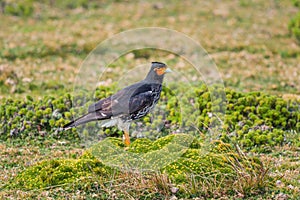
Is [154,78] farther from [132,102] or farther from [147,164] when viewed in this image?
[147,164]

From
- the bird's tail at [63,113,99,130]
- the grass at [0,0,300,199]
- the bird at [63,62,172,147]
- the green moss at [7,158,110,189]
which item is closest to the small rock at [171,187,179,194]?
the grass at [0,0,300,199]

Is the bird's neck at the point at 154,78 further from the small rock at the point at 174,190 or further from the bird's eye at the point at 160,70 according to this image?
the small rock at the point at 174,190

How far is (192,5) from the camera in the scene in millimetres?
20000

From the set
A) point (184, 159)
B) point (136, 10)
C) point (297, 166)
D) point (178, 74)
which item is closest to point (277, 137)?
point (297, 166)

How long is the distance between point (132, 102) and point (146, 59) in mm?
7881

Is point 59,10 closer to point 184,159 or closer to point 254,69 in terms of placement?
point 254,69

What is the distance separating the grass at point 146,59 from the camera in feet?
23.4

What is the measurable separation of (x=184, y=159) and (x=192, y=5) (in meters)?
13.3

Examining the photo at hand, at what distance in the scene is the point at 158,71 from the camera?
722 cm

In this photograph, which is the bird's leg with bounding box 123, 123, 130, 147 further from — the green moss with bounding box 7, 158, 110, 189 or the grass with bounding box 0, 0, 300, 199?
the grass with bounding box 0, 0, 300, 199

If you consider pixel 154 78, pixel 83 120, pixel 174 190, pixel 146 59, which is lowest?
pixel 174 190

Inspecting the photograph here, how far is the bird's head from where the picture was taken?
7.19m

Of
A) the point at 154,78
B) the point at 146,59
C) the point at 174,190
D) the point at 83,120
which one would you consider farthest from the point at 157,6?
the point at 174,190

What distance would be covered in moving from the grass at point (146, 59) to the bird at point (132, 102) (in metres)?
0.84
